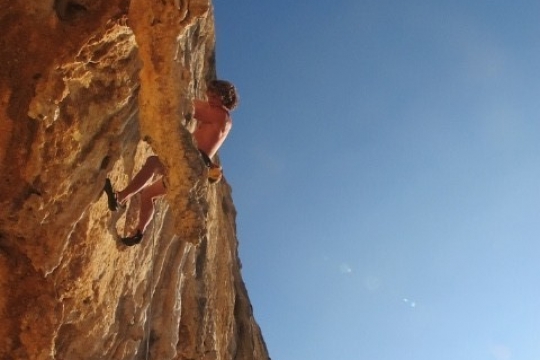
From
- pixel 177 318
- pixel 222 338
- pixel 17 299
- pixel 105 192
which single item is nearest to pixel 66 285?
pixel 17 299

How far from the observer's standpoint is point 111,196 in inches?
228

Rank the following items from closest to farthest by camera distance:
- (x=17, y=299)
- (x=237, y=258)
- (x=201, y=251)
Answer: (x=17, y=299) < (x=201, y=251) < (x=237, y=258)

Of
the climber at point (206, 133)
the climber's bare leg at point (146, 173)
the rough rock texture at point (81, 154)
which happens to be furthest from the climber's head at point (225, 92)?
the climber's bare leg at point (146, 173)

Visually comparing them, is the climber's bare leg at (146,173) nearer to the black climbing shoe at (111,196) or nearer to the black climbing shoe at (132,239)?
the black climbing shoe at (111,196)

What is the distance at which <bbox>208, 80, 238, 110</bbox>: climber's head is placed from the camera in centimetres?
589

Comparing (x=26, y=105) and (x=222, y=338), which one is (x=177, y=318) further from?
(x=26, y=105)

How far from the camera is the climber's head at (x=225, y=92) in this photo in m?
5.89

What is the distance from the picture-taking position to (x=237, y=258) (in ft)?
39.5

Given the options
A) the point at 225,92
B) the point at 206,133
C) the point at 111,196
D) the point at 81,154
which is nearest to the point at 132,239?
the point at 111,196

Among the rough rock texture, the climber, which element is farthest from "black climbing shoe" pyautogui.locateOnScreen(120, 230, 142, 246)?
the rough rock texture

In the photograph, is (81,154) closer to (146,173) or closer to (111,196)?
(111,196)

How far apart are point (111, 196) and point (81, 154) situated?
0.50m

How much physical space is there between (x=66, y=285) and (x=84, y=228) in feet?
1.90

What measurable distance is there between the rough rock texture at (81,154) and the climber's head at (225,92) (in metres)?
0.48
